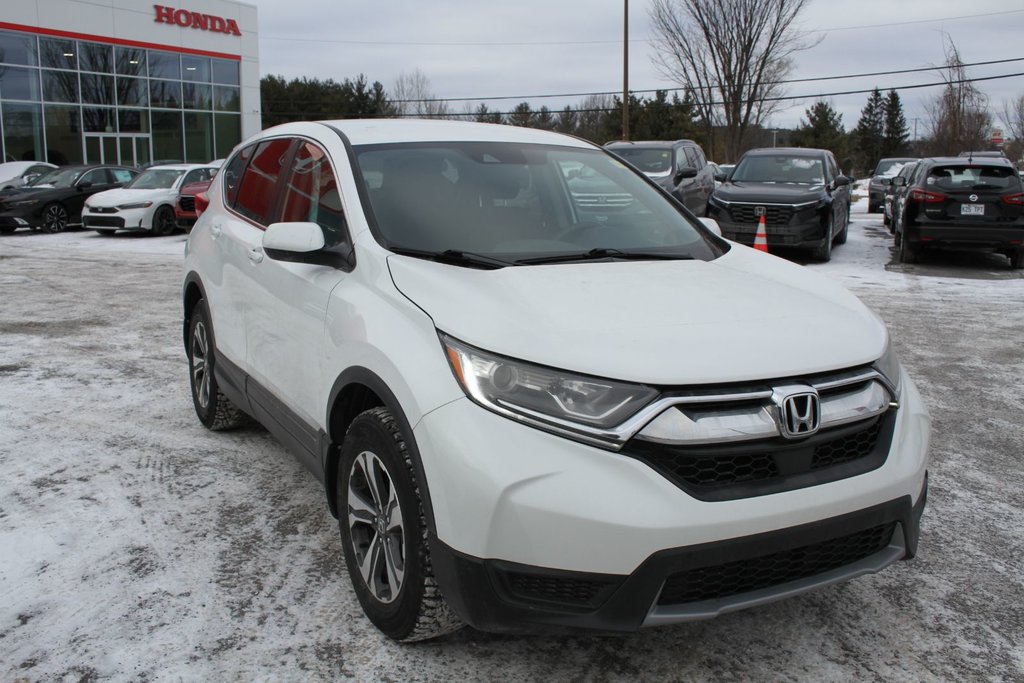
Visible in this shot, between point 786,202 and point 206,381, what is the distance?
33.2 feet

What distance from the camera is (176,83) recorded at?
3584 cm

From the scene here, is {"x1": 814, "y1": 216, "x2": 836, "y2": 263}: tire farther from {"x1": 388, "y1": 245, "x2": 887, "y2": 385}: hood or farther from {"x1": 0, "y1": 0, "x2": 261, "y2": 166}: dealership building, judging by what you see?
{"x1": 0, "y1": 0, "x2": 261, "y2": 166}: dealership building

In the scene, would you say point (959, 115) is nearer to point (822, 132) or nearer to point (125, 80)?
point (125, 80)

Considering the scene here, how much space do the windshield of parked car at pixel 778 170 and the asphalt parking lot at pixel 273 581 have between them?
8.51 metres

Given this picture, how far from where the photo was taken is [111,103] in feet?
109

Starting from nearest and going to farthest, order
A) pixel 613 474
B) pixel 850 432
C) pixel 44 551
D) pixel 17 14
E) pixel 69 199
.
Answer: pixel 613 474, pixel 850 432, pixel 44 551, pixel 69 199, pixel 17 14

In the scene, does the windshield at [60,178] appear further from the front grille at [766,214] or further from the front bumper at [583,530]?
the front bumper at [583,530]

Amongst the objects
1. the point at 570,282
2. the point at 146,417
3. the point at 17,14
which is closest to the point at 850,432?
the point at 570,282

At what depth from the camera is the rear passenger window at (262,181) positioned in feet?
13.8

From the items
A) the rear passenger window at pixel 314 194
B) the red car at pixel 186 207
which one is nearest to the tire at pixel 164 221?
the red car at pixel 186 207

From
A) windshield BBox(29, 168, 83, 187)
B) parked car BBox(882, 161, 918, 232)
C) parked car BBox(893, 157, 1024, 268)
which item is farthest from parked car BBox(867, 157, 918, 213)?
windshield BBox(29, 168, 83, 187)

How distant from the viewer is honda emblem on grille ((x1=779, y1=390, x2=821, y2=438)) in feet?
7.97

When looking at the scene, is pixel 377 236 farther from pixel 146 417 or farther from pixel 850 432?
pixel 146 417

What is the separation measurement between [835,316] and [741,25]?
123 feet
